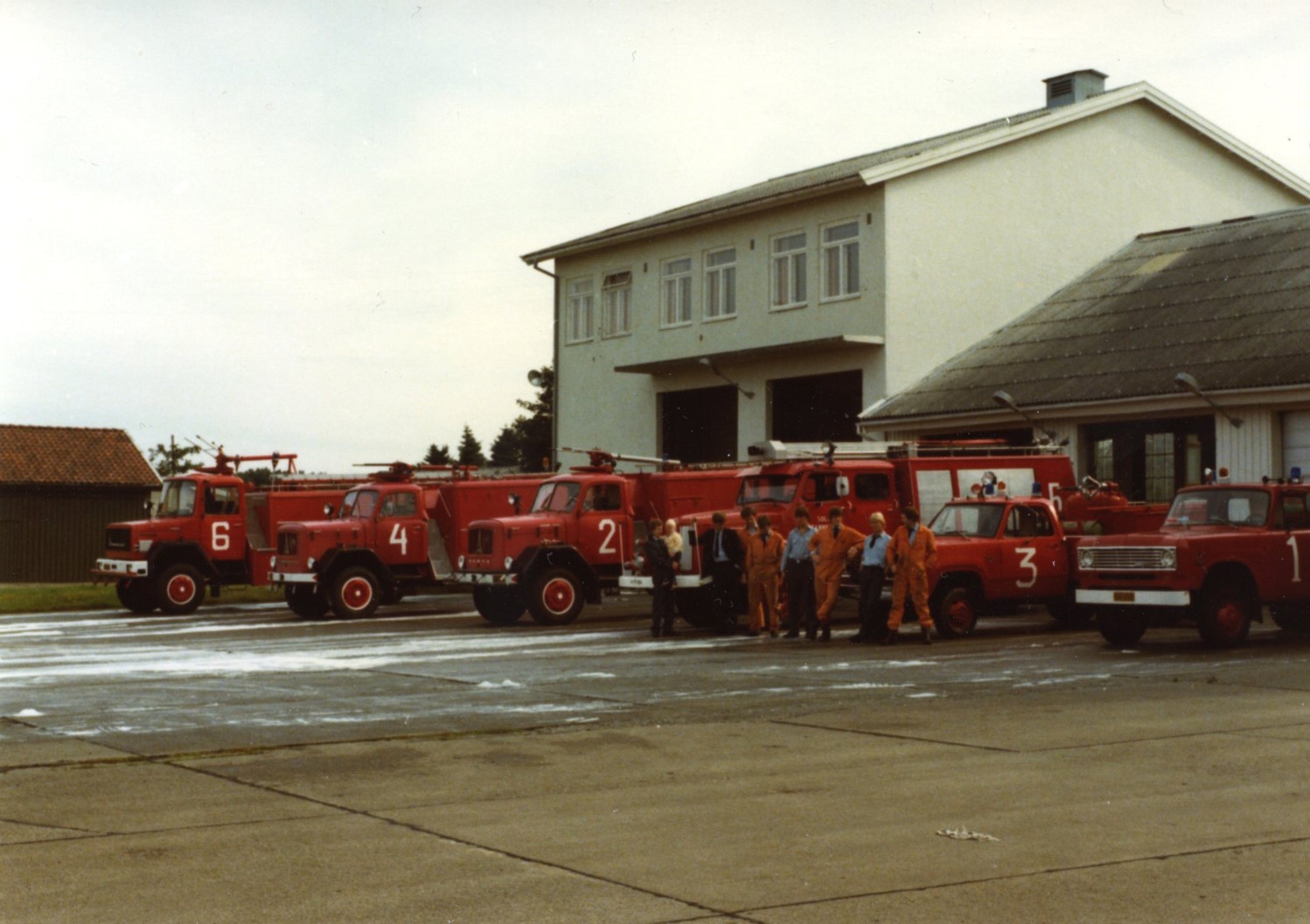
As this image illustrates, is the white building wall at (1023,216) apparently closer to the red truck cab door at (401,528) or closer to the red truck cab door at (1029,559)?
the red truck cab door at (1029,559)

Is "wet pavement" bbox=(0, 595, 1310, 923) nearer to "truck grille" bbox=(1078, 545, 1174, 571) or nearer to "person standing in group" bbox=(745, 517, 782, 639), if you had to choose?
"truck grille" bbox=(1078, 545, 1174, 571)

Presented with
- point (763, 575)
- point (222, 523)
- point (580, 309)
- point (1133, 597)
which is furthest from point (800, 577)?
point (580, 309)

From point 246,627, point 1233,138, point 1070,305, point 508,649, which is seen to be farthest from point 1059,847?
point 1233,138

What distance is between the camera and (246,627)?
87.2 feet

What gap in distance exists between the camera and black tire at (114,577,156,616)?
30.9 meters

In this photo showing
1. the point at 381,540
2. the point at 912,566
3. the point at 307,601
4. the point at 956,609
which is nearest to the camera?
the point at 912,566

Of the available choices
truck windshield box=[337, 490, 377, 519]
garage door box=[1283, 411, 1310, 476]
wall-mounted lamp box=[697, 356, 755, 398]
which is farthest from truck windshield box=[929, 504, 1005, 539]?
wall-mounted lamp box=[697, 356, 755, 398]

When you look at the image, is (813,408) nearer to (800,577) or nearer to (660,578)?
(660,578)

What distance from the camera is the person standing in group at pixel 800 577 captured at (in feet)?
71.5

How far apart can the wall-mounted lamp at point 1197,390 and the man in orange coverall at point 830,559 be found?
8.08 m

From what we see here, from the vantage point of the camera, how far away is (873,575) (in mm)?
21016

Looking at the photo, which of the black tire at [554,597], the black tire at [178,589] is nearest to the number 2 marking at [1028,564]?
the black tire at [554,597]

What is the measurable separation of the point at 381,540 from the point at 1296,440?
1566cm

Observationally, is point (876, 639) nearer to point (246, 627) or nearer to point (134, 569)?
point (246, 627)
